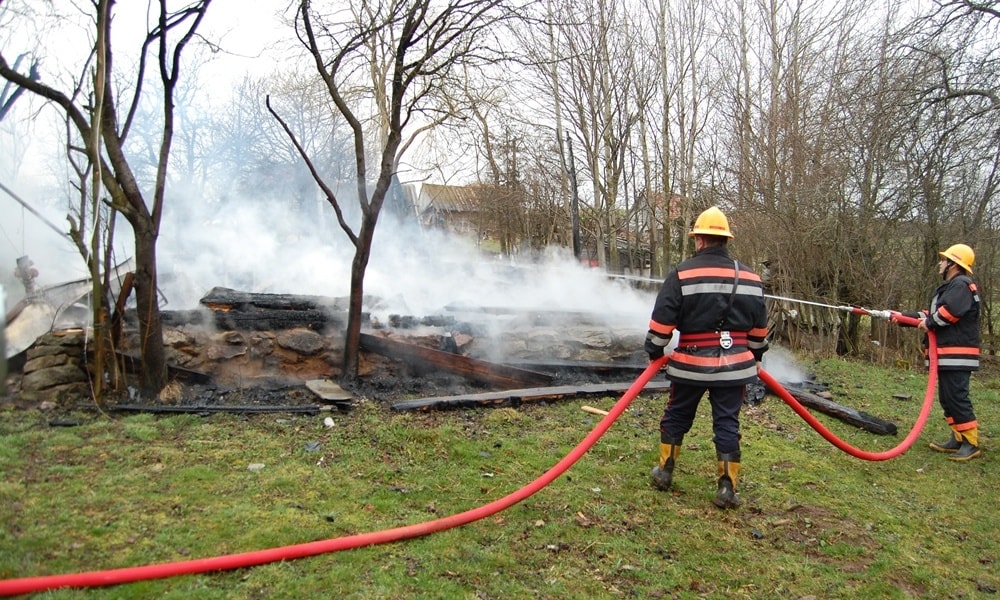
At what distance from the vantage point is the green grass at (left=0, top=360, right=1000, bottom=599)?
123 inches

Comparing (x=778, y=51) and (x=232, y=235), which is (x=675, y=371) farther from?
(x=778, y=51)

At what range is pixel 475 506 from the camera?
4016 mm

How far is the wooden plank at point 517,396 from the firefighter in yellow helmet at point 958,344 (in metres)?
2.73

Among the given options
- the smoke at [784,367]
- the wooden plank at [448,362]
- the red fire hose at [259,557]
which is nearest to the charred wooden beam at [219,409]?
the wooden plank at [448,362]

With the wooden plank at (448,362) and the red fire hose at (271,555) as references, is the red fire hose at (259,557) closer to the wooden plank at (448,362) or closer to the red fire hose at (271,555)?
the red fire hose at (271,555)

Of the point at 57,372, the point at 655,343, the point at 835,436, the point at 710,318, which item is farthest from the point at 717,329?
the point at 57,372

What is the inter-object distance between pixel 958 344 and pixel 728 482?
3169 mm

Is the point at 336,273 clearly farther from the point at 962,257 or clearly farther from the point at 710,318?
the point at 962,257

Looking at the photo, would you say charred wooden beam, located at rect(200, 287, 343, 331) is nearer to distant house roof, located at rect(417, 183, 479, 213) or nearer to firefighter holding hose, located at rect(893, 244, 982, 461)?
firefighter holding hose, located at rect(893, 244, 982, 461)

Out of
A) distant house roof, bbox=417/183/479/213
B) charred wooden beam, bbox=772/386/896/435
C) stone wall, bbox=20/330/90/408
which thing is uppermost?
distant house roof, bbox=417/183/479/213

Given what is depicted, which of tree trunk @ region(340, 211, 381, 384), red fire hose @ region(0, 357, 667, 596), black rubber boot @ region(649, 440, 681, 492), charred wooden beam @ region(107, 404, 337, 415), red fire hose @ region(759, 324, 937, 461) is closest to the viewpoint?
red fire hose @ region(0, 357, 667, 596)

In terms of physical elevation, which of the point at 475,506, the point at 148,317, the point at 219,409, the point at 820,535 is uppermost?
the point at 148,317

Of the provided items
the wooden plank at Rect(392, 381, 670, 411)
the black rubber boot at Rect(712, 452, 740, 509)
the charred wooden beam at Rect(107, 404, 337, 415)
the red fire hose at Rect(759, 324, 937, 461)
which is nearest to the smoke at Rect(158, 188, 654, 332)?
the wooden plank at Rect(392, 381, 670, 411)

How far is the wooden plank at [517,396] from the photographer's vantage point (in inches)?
239
